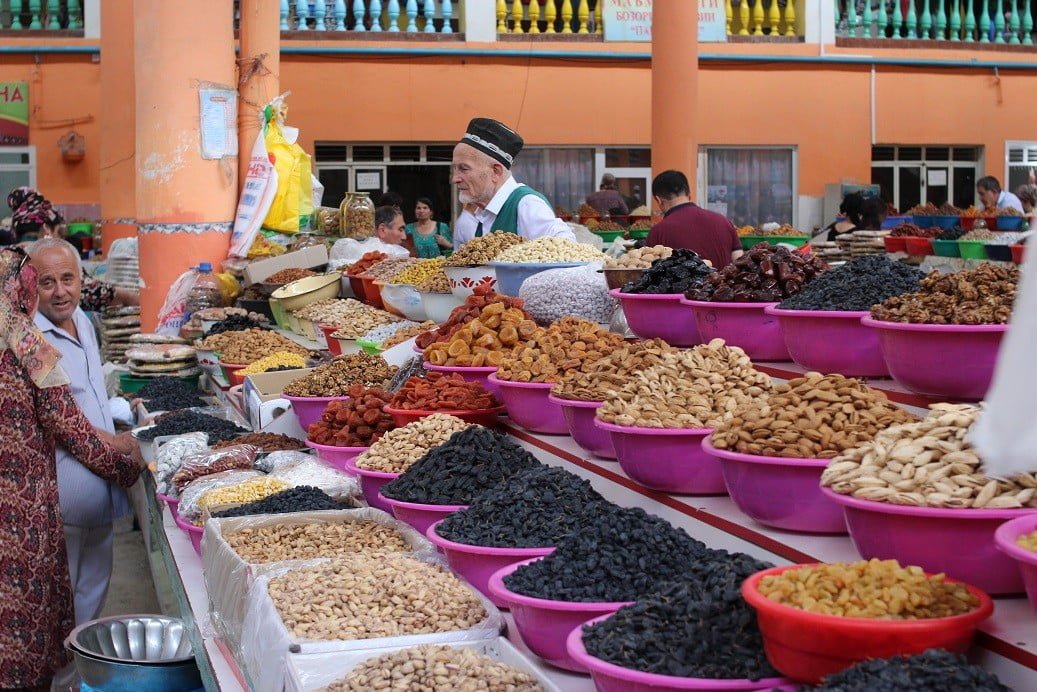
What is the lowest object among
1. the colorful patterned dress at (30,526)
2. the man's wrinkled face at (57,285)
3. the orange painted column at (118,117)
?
the colorful patterned dress at (30,526)

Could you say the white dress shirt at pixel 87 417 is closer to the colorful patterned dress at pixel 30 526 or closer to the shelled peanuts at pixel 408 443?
the colorful patterned dress at pixel 30 526

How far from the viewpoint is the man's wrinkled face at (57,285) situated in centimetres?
445

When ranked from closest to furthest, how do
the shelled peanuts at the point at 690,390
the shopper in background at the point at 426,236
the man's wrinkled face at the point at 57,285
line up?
the shelled peanuts at the point at 690,390 → the man's wrinkled face at the point at 57,285 → the shopper in background at the point at 426,236

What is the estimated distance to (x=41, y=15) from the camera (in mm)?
14344

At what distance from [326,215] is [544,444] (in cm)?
538

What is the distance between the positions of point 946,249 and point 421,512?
17.8 ft

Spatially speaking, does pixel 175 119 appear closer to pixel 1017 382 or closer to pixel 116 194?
pixel 116 194

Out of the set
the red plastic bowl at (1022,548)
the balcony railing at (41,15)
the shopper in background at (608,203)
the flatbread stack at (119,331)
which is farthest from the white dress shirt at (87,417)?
the balcony railing at (41,15)

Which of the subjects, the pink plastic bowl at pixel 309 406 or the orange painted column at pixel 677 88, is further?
the orange painted column at pixel 677 88

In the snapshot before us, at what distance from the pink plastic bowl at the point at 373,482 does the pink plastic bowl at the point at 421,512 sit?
172 mm

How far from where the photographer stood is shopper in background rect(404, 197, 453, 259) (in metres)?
9.94

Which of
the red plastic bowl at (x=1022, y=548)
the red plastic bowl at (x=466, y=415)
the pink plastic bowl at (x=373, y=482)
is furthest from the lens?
the red plastic bowl at (x=466, y=415)

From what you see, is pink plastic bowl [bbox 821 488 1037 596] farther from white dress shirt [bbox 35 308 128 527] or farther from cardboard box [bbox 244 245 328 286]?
cardboard box [bbox 244 245 328 286]

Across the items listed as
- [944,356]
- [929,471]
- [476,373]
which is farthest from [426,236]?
[929,471]
